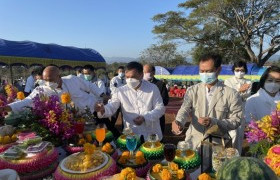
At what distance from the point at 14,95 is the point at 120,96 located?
1.74 meters

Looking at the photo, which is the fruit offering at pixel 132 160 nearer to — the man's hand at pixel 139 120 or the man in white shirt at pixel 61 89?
the man's hand at pixel 139 120

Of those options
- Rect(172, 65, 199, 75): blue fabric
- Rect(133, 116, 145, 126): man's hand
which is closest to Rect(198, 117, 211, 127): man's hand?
Rect(133, 116, 145, 126): man's hand

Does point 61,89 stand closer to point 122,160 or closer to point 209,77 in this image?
point 122,160

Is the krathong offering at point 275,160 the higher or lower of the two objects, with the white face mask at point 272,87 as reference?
lower

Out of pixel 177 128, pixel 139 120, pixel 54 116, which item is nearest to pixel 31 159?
pixel 54 116

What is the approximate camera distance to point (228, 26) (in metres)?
22.7

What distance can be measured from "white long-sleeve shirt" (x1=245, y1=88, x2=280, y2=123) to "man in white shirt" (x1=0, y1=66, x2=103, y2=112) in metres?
1.96

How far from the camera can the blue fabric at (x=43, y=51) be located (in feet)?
39.1

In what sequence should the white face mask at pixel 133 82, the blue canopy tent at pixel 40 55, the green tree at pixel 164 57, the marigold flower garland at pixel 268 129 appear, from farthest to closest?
the green tree at pixel 164 57, the blue canopy tent at pixel 40 55, the white face mask at pixel 133 82, the marigold flower garland at pixel 268 129

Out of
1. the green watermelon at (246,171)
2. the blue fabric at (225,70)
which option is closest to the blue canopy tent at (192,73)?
the blue fabric at (225,70)

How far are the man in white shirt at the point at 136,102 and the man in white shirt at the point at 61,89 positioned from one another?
18.0 inches

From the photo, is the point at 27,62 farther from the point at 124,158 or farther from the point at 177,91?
the point at 124,158

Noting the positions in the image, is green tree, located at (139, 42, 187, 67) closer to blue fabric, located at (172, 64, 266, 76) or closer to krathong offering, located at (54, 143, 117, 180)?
blue fabric, located at (172, 64, 266, 76)

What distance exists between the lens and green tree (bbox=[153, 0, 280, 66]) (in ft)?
68.2
